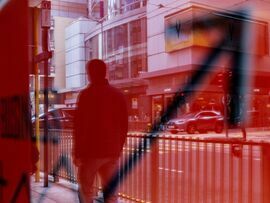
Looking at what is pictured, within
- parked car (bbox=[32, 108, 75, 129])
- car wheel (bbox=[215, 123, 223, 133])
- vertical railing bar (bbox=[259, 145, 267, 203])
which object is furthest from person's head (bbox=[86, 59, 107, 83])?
car wheel (bbox=[215, 123, 223, 133])

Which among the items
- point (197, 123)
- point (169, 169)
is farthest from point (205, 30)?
point (169, 169)

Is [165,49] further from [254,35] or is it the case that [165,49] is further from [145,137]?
[145,137]

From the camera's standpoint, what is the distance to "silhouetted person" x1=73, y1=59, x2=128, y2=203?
166 inches

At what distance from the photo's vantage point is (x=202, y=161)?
4.57 m

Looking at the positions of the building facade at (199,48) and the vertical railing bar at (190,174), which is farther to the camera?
the building facade at (199,48)

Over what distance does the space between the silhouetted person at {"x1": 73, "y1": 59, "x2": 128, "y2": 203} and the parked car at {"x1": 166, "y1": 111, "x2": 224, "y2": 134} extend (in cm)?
2278

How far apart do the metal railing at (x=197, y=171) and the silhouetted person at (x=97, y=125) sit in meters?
0.82

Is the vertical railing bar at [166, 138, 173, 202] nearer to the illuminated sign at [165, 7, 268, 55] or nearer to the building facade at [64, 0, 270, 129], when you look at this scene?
the building facade at [64, 0, 270, 129]

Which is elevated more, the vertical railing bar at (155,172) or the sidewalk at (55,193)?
the vertical railing bar at (155,172)

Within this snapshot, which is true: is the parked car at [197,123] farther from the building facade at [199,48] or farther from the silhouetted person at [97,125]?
the silhouetted person at [97,125]

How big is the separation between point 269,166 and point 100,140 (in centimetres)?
155

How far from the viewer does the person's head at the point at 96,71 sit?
4.31 m

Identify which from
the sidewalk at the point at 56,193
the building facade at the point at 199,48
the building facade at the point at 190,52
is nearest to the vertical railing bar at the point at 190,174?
the sidewalk at the point at 56,193
